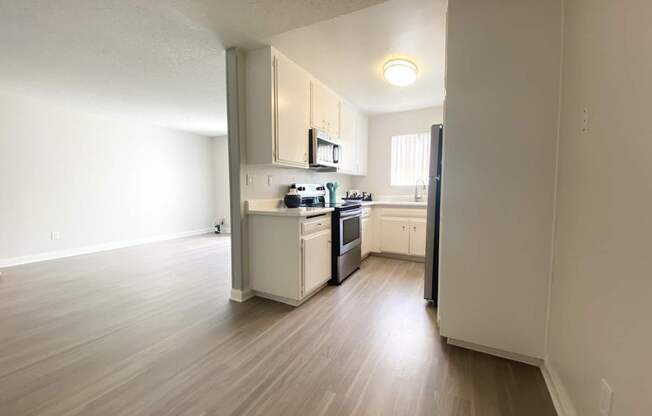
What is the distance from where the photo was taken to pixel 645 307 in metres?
0.82

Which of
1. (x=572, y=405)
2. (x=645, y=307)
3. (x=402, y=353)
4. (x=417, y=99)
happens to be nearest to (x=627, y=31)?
(x=645, y=307)

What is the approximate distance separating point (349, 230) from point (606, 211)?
2.36m

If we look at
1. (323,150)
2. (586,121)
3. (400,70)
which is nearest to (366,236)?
(323,150)

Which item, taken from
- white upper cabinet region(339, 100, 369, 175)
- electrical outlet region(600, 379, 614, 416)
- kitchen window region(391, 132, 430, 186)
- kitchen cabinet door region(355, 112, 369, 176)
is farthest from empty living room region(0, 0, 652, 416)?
kitchen window region(391, 132, 430, 186)

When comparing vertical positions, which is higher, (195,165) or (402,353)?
(195,165)

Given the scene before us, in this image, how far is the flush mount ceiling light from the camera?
2.70 m

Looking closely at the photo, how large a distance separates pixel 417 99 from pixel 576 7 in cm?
275

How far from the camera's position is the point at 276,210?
2.59 meters

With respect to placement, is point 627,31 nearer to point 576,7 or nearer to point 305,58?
point 576,7

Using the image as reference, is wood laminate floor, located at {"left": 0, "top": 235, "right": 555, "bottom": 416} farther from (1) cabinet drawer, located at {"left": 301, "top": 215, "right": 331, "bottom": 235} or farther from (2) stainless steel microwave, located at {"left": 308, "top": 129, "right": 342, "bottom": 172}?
(2) stainless steel microwave, located at {"left": 308, "top": 129, "right": 342, "bottom": 172}

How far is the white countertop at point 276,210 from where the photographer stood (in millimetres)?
2461

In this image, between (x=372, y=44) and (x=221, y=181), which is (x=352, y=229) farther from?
(x=221, y=181)

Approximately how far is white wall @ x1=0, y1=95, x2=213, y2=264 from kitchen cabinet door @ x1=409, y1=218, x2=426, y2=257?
5241 mm

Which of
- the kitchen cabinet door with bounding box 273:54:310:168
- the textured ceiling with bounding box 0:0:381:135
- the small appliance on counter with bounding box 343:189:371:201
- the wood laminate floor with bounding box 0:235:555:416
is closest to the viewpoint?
the wood laminate floor with bounding box 0:235:555:416
